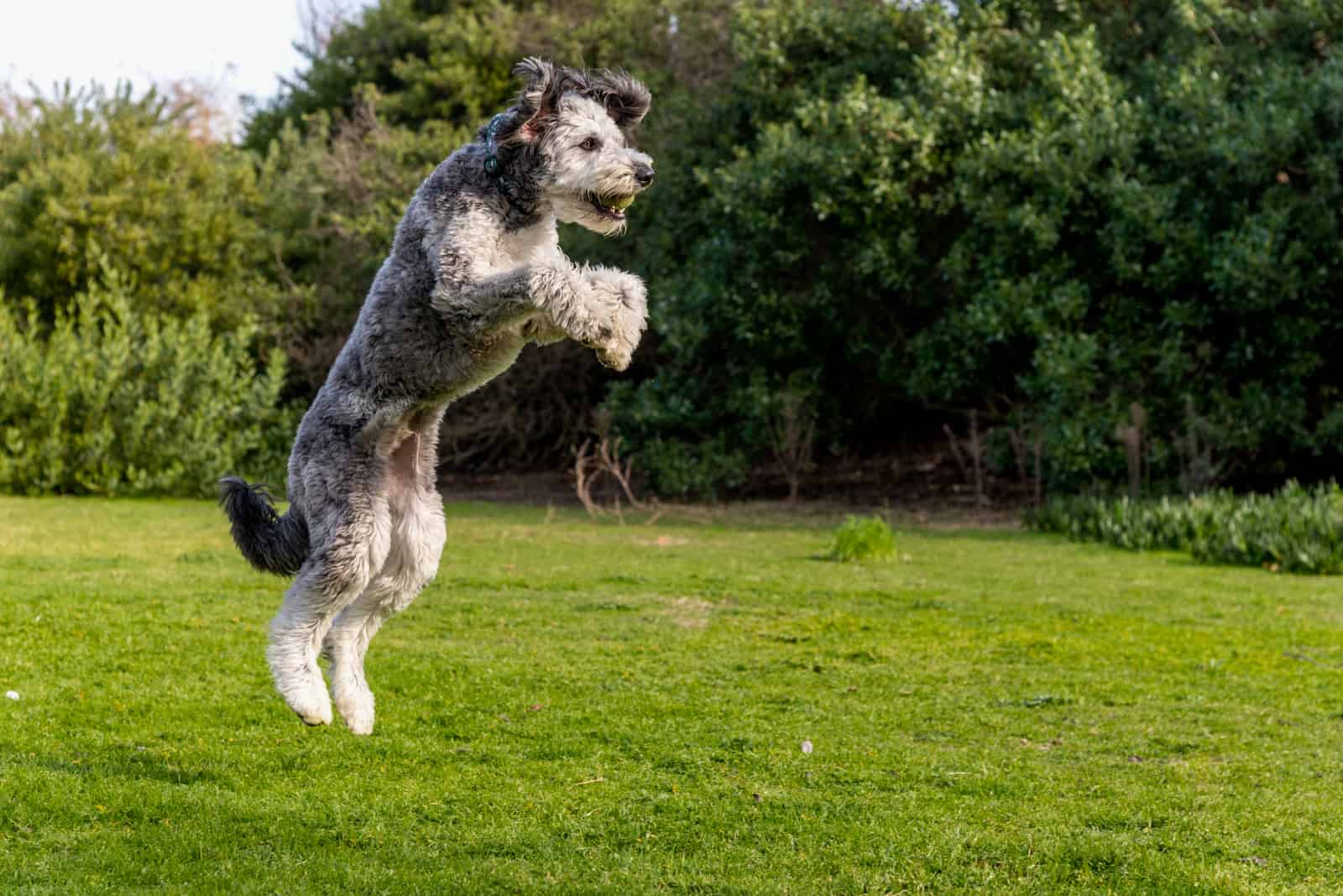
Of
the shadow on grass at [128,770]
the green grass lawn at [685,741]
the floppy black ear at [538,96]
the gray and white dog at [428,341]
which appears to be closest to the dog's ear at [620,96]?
the gray and white dog at [428,341]

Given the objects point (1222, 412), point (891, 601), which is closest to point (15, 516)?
point (891, 601)

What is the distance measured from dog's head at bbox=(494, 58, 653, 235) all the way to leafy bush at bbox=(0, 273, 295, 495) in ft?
50.2

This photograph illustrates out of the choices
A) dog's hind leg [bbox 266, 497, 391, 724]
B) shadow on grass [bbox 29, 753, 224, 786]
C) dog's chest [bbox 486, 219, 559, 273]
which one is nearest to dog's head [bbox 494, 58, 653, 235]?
dog's chest [bbox 486, 219, 559, 273]

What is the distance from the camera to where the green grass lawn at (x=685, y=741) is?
5.23 metres

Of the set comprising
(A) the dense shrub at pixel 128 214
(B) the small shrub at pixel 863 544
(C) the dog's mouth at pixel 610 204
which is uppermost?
(A) the dense shrub at pixel 128 214

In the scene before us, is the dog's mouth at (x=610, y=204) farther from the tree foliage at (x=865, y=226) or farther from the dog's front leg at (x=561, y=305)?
the tree foliage at (x=865, y=226)

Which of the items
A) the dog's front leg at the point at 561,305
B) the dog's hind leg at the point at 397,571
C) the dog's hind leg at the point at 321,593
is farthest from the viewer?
the dog's hind leg at the point at 397,571

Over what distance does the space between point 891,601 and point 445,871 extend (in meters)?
6.59

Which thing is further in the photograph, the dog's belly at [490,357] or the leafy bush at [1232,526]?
the leafy bush at [1232,526]

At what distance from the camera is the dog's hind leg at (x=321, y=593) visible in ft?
16.2

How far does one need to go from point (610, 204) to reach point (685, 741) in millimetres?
3219

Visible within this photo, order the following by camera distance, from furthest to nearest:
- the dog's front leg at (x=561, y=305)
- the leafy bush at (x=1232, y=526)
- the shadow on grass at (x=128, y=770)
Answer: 1. the leafy bush at (x=1232, y=526)
2. the shadow on grass at (x=128, y=770)
3. the dog's front leg at (x=561, y=305)

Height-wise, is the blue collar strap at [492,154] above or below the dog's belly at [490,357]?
above

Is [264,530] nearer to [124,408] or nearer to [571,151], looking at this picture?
[571,151]
